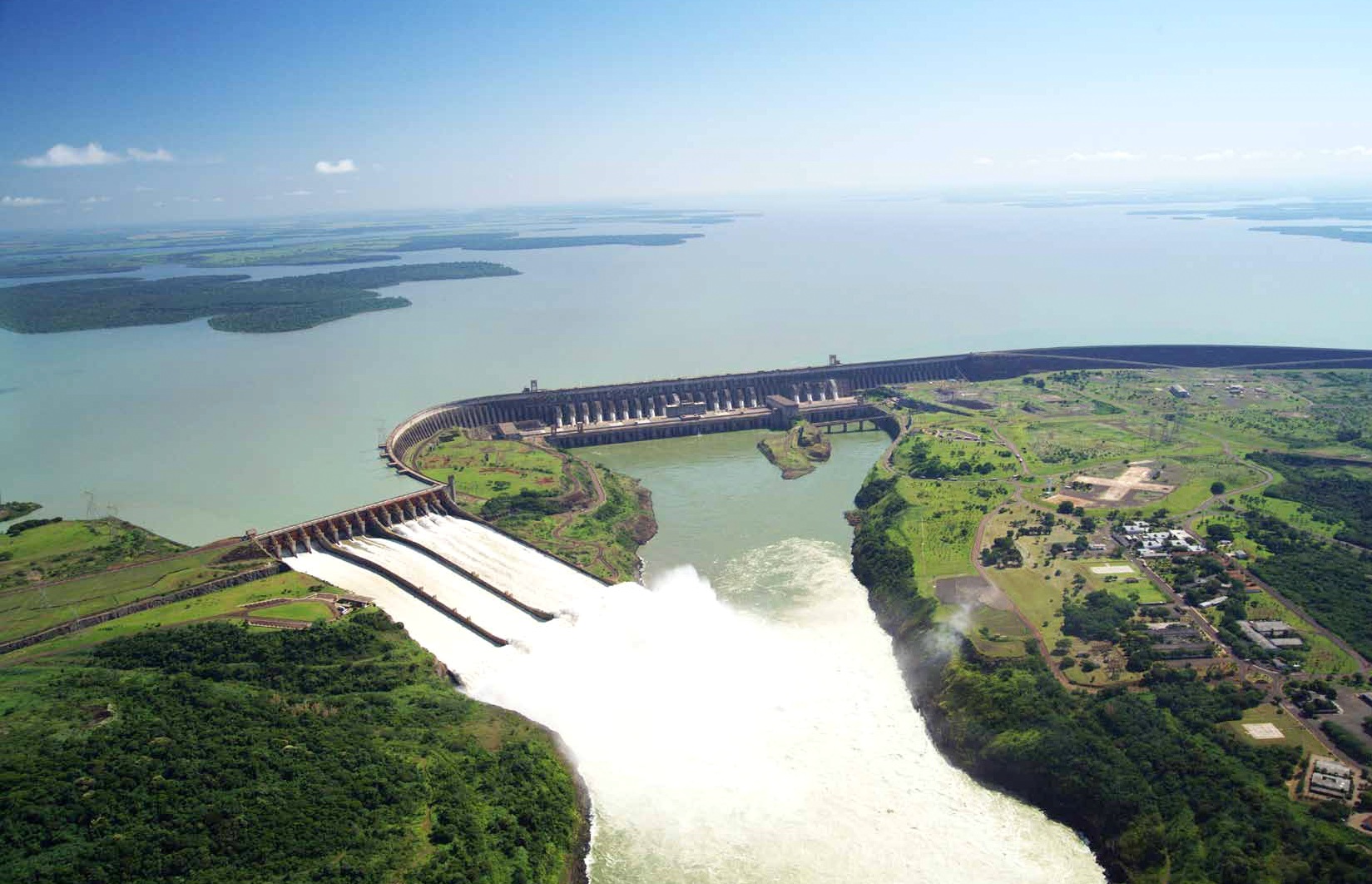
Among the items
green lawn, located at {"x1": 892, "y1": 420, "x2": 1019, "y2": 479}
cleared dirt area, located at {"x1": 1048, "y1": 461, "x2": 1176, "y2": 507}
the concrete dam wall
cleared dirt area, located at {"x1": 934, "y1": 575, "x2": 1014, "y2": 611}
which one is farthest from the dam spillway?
cleared dirt area, located at {"x1": 1048, "y1": 461, "x2": 1176, "y2": 507}

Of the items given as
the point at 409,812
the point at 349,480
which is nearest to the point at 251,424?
Answer: the point at 349,480

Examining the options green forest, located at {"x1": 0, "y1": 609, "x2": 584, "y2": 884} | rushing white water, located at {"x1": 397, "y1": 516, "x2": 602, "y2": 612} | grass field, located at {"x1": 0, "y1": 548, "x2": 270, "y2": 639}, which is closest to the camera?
green forest, located at {"x1": 0, "y1": 609, "x2": 584, "y2": 884}

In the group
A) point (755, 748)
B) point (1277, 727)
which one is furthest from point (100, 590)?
point (1277, 727)

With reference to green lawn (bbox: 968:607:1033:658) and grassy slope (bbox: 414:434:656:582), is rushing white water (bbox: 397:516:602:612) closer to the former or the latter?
grassy slope (bbox: 414:434:656:582)

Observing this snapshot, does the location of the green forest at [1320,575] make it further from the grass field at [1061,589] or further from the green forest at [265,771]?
the green forest at [265,771]

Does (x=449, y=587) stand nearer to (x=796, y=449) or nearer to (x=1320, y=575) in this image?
(x=796, y=449)

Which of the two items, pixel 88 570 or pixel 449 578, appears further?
pixel 449 578

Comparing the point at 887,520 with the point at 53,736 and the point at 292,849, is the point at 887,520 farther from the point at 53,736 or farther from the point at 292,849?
the point at 53,736
